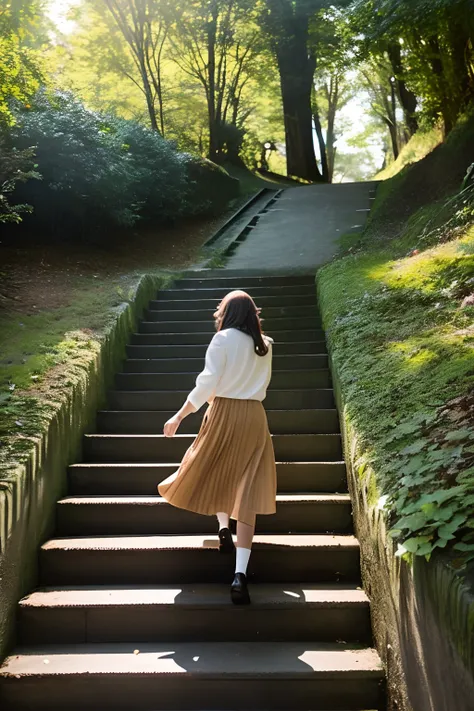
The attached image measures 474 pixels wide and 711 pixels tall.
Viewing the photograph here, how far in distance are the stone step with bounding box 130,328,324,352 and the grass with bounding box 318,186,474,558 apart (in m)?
0.36

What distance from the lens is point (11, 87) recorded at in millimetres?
7504

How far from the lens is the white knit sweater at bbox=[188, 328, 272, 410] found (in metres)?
3.92

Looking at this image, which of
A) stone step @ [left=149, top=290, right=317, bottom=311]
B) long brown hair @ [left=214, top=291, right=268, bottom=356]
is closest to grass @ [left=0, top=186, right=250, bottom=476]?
stone step @ [left=149, top=290, right=317, bottom=311]

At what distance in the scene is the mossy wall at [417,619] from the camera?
2.33 metres

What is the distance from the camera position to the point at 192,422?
5926 millimetres

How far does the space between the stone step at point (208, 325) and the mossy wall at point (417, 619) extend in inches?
140

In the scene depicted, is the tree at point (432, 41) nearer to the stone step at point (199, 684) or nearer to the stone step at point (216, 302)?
the stone step at point (216, 302)

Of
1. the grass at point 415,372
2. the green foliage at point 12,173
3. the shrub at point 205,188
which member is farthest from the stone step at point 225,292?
the shrub at point 205,188

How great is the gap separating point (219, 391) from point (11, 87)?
214 inches

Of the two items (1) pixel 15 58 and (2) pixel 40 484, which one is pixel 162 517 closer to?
(2) pixel 40 484

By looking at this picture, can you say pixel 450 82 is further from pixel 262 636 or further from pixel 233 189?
pixel 262 636

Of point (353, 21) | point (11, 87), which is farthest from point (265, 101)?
point (11, 87)

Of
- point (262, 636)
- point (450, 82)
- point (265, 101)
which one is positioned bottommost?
point (262, 636)

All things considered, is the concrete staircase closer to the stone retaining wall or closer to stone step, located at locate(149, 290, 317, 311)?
the stone retaining wall
